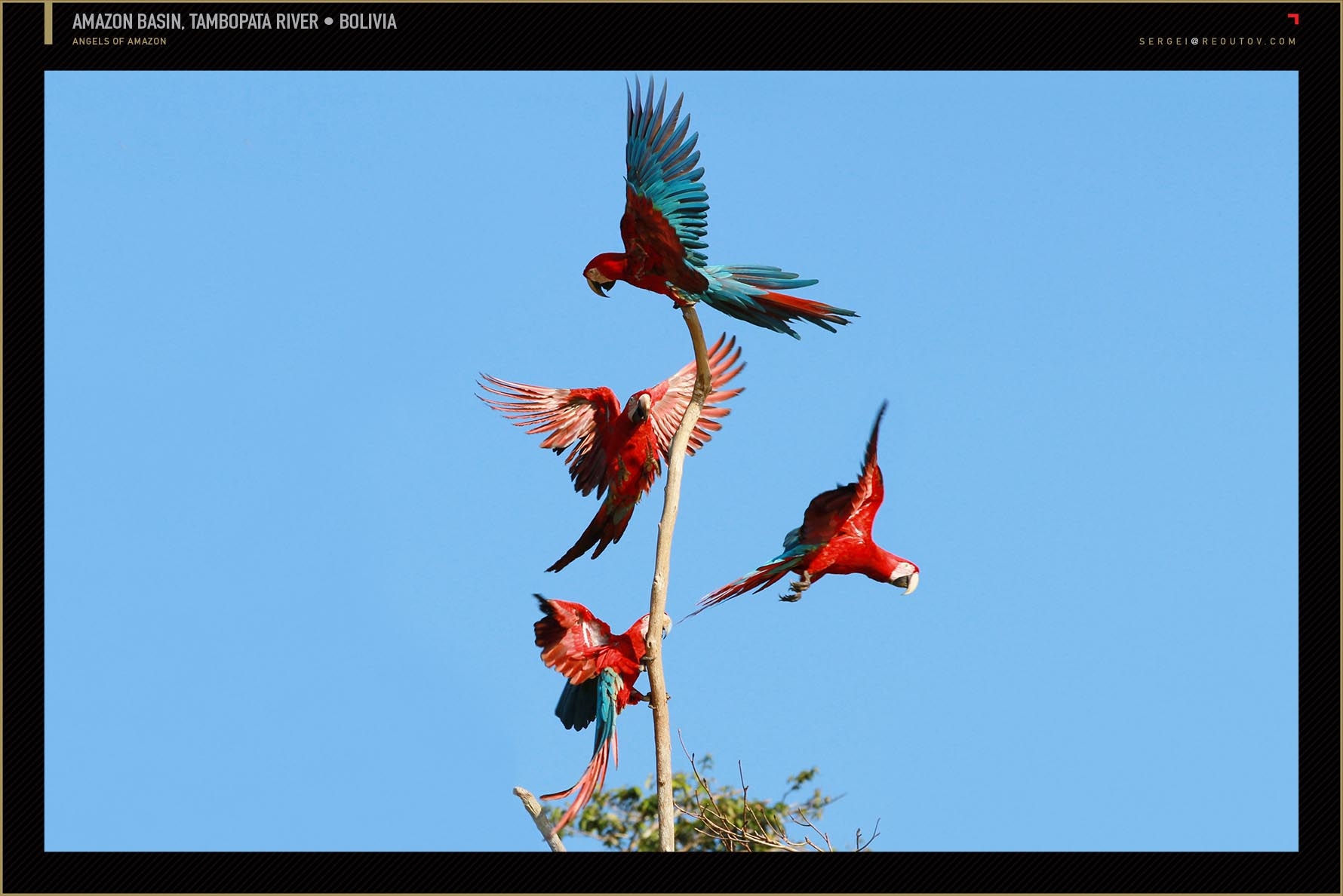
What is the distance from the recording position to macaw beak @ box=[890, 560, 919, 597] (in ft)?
18.8

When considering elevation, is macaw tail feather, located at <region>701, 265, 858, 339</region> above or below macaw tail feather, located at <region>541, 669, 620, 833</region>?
above

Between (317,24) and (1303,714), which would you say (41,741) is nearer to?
(317,24)

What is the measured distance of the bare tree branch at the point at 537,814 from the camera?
5.67 m

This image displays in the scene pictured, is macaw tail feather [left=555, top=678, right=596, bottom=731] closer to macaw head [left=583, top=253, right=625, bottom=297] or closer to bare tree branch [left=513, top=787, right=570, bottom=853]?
bare tree branch [left=513, top=787, right=570, bottom=853]

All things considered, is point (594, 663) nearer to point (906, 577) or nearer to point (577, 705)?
point (577, 705)

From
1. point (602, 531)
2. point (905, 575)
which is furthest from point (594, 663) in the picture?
point (905, 575)

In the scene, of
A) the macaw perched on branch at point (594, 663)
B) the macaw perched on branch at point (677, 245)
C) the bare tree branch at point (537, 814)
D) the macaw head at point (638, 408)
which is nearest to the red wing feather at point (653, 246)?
the macaw perched on branch at point (677, 245)

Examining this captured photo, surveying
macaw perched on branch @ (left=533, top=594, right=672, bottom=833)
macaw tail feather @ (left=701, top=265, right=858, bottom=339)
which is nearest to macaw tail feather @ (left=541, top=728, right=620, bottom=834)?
macaw perched on branch @ (left=533, top=594, right=672, bottom=833)

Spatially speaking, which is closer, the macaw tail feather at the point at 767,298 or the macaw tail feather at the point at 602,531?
the macaw tail feather at the point at 767,298

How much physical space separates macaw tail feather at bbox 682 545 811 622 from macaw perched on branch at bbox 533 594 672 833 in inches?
7.6

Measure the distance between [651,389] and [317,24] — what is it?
6.29 feet

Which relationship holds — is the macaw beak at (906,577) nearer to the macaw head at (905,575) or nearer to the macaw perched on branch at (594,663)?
the macaw head at (905,575)

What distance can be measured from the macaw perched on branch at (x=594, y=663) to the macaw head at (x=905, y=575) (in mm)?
826

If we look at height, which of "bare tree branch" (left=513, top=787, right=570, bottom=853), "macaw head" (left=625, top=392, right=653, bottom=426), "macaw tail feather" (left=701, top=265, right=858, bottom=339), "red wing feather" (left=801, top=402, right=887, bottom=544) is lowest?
"bare tree branch" (left=513, top=787, right=570, bottom=853)
